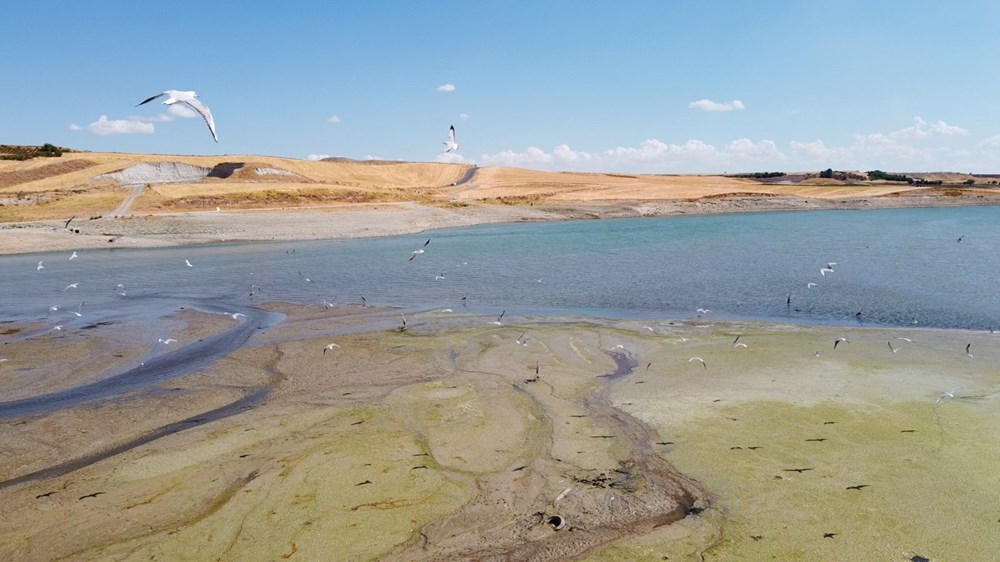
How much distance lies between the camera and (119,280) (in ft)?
90.0

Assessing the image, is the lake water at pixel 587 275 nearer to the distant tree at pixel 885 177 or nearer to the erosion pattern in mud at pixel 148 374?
the erosion pattern in mud at pixel 148 374

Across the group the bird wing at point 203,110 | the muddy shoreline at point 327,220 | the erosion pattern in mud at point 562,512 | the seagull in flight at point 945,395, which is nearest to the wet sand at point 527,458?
the erosion pattern in mud at point 562,512

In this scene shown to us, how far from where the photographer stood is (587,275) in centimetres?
2692

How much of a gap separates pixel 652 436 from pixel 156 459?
A: 23.3 feet

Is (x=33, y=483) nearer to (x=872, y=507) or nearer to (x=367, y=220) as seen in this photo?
(x=872, y=507)

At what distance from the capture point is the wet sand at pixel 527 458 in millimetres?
6719

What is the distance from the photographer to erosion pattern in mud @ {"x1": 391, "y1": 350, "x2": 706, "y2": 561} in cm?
654

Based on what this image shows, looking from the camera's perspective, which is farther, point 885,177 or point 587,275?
point 885,177

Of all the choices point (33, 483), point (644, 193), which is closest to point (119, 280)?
point (33, 483)

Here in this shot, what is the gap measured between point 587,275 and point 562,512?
793 inches

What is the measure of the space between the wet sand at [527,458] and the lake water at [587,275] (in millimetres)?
5388

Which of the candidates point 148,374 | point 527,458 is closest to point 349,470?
point 527,458

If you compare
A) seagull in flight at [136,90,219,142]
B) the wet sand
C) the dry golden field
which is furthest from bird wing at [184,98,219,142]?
the dry golden field

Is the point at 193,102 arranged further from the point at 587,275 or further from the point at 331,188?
the point at 331,188
